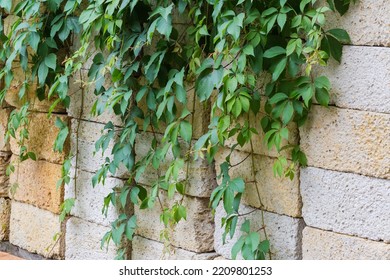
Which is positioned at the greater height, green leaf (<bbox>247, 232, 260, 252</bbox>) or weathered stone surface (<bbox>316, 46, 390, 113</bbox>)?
weathered stone surface (<bbox>316, 46, 390, 113</bbox>)

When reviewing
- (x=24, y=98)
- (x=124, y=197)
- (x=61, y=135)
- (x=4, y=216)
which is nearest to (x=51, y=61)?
(x=61, y=135)

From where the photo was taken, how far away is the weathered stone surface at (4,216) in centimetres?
614

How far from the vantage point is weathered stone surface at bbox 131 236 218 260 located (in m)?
4.71

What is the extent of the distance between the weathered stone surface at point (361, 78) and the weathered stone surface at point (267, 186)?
1.49 feet

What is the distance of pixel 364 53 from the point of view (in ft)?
12.8

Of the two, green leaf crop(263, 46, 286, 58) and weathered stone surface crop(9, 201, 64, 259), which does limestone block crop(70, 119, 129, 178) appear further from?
green leaf crop(263, 46, 286, 58)

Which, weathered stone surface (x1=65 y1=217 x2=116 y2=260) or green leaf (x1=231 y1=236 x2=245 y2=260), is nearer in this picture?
green leaf (x1=231 y1=236 x2=245 y2=260)

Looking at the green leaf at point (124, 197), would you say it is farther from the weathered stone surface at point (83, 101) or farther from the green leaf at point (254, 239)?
the green leaf at point (254, 239)

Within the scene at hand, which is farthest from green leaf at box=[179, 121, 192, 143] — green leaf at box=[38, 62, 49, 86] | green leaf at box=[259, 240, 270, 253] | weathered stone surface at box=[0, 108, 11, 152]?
weathered stone surface at box=[0, 108, 11, 152]

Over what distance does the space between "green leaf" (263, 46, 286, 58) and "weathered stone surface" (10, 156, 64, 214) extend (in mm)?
1885

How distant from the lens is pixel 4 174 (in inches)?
245

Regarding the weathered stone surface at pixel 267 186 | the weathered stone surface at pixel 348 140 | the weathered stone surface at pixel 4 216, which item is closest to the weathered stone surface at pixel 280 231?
the weathered stone surface at pixel 267 186

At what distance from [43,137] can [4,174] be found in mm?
646

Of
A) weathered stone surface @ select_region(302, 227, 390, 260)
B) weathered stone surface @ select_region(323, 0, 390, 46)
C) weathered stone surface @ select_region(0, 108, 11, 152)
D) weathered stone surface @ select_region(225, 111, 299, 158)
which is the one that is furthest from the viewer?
weathered stone surface @ select_region(0, 108, 11, 152)
